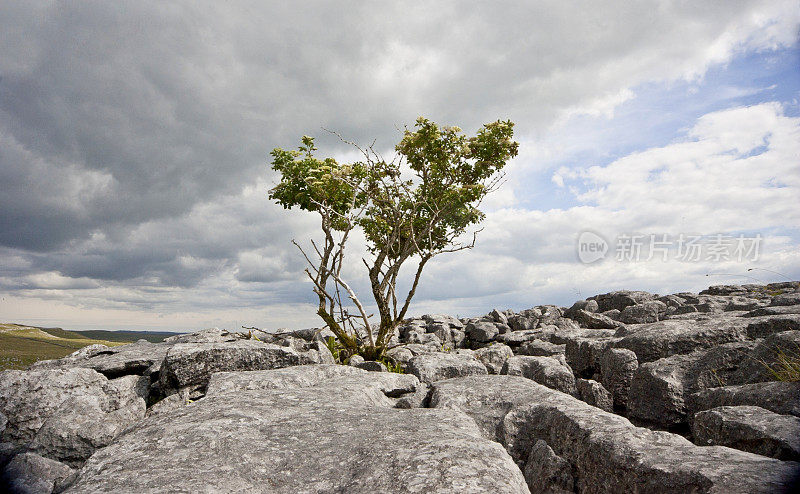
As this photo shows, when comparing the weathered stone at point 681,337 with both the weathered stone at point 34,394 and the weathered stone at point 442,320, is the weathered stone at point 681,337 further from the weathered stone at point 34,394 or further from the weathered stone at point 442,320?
the weathered stone at point 442,320

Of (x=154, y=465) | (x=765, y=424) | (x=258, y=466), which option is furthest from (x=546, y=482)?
(x=154, y=465)

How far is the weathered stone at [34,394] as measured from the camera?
28.5ft

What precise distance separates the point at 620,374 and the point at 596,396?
99cm

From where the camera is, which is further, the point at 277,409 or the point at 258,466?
the point at 277,409

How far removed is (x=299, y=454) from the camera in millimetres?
4246

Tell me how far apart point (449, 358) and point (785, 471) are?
7606 millimetres

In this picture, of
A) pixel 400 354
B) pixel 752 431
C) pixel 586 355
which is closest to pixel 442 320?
pixel 400 354

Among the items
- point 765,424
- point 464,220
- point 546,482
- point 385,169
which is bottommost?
point 546,482

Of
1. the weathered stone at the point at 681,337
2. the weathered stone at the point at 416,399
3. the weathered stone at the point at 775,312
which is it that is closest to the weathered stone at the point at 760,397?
the weathered stone at the point at 681,337

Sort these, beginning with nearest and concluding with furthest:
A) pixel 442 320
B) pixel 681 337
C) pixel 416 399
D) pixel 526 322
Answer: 1. pixel 416 399
2. pixel 681 337
3. pixel 526 322
4. pixel 442 320

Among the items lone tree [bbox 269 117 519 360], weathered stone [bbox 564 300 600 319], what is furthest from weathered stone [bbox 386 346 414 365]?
weathered stone [bbox 564 300 600 319]

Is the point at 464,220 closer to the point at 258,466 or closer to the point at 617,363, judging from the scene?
the point at 617,363

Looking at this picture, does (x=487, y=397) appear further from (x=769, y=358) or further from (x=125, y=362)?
(x=125, y=362)

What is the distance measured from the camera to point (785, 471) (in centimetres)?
350
